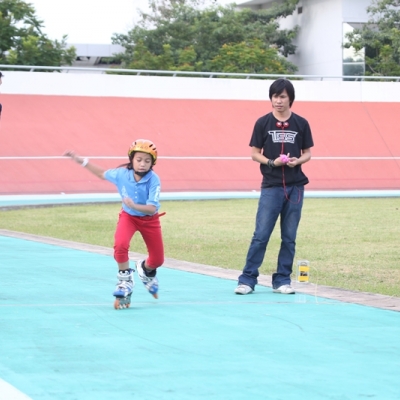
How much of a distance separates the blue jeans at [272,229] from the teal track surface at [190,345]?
20 centimetres

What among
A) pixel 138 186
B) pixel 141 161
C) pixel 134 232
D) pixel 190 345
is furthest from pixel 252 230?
pixel 190 345

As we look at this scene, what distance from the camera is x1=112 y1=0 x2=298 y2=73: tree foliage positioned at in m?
56.8

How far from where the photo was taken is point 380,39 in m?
55.7

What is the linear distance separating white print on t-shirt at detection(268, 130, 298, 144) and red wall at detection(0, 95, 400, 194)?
2139cm

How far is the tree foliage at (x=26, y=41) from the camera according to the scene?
5134cm

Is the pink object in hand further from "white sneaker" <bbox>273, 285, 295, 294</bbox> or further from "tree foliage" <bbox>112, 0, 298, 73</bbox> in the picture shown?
"tree foliage" <bbox>112, 0, 298, 73</bbox>

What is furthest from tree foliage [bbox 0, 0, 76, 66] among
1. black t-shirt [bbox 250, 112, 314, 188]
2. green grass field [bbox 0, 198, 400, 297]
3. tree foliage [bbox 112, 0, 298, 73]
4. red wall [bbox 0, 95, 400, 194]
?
black t-shirt [bbox 250, 112, 314, 188]

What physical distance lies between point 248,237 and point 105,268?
17.0 feet

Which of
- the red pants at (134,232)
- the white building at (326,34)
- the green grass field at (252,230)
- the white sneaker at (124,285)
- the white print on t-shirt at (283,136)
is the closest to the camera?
the white sneaker at (124,285)

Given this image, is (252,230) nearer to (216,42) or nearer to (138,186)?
(138,186)

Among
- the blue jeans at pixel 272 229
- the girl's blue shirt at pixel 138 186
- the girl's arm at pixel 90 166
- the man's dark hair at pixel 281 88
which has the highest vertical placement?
the man's dark hair at pixel 281 88

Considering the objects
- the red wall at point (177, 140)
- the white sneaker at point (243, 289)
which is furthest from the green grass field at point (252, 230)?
the red wall at point (177, 140)

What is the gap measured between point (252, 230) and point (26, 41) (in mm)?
36406

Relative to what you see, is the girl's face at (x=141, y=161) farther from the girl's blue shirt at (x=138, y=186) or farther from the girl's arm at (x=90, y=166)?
the girl's arm at (x=90, y=166)
